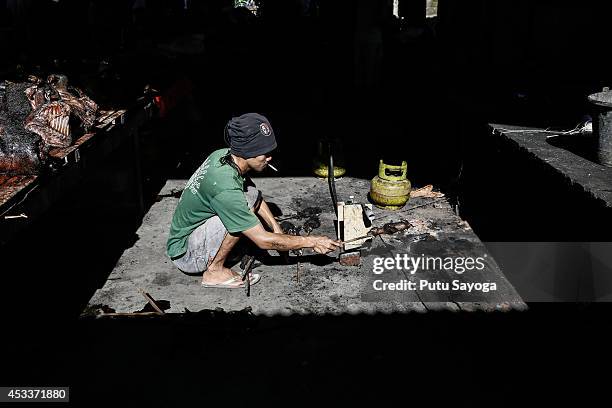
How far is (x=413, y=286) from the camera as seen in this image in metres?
5.39

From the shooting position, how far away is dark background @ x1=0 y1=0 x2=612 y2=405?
165 inches

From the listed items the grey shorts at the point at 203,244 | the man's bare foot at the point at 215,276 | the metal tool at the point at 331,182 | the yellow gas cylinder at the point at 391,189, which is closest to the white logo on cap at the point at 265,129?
the grey shorts at the point at 203,244

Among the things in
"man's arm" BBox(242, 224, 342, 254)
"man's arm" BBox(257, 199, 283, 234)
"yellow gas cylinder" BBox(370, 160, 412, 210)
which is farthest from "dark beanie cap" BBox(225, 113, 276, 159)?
"yellow gas cylinder" BBox(370, 160, 412, 210)

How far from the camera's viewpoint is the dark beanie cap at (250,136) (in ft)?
14.9

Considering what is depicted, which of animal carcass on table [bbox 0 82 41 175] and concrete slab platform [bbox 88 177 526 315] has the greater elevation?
animal carcass on table [bbox 0 82 41 175]

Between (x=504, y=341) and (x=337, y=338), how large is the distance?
1.38 m

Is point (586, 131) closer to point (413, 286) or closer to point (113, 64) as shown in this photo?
point (413, 286)

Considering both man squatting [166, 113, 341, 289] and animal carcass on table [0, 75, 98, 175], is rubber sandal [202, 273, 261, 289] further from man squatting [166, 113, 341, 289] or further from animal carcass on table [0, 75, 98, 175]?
animal carcass on table [0, 75, 98, 175]

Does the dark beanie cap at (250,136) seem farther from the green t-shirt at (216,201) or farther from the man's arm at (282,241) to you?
the man's arm at (282,241)

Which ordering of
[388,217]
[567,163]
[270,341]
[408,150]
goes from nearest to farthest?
1. [270,341]
2. [567,163]
3. [388,217]
4. [408,150]

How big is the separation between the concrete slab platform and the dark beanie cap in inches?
55.2

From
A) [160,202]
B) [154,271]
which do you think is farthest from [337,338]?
[160,202]

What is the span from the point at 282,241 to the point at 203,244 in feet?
2.78

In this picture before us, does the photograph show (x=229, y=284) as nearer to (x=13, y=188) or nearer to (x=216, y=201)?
(x=216, y=201)
